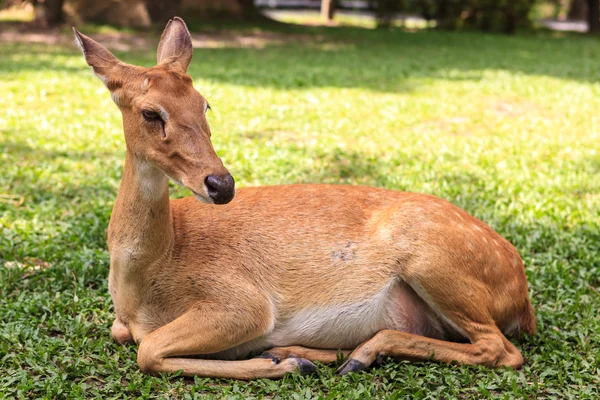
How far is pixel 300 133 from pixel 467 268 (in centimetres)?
491

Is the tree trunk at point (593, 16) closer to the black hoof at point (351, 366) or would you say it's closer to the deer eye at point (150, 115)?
the black hoof at point (351, 366)

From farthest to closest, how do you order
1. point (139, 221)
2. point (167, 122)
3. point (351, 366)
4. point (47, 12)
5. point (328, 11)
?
1. point (328, 11)
2. point (47, 12)
3. point (351, 366)
4. point (139, 221)
5. point (167, 122)

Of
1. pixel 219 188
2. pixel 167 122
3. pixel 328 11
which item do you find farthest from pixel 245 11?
pixel 219 188

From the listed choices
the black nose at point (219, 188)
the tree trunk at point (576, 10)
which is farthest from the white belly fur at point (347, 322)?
the tree trunk at point (576, 10)

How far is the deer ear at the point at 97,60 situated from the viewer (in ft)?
11.8

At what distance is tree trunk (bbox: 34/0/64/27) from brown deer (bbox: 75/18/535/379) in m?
15.9

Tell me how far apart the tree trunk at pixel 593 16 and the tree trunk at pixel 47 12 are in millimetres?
18423

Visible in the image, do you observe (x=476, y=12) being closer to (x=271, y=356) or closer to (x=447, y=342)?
(x=447, y=342)

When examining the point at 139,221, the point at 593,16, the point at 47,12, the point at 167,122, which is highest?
the point at 167,122

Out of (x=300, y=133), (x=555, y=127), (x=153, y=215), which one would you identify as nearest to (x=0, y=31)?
(x=300, y=133)

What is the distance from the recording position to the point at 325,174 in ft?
23.5

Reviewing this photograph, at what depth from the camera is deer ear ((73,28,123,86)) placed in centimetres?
359

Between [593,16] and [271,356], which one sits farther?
[593,16]

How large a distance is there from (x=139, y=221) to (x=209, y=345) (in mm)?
707
